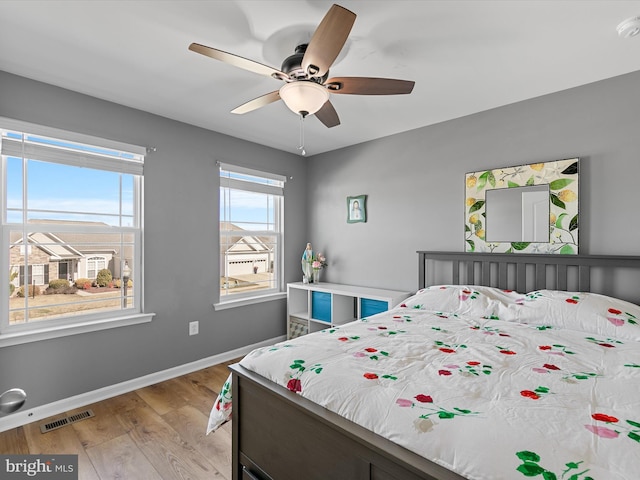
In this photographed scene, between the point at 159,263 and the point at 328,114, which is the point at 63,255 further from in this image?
the point at 328,114

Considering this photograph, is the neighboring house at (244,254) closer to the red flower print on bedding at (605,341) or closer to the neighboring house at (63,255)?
the neighboring house at (63,255)

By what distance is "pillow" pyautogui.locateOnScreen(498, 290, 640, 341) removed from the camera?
190cm

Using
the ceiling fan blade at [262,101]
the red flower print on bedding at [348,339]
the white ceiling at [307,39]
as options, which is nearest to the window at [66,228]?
the white ceiling at [307,39]

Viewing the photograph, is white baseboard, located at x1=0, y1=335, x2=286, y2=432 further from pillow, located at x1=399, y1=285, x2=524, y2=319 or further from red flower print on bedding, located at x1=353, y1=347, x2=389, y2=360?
pillow, located at x1=399, y1=285, x2=524, y2=319

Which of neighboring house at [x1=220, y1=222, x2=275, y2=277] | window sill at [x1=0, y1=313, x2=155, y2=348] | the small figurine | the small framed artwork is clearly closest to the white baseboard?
window sill at [x1=0, y1=313, x2=155, y2=348]

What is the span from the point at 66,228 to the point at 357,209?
105 inches

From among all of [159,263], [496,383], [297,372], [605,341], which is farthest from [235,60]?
[605,341]

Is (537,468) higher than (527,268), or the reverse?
(527,268)

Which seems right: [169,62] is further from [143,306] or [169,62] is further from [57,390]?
[57,390]

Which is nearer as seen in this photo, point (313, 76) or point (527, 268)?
point (313, 76)

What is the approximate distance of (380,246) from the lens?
3.60 meters

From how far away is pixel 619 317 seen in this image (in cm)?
194

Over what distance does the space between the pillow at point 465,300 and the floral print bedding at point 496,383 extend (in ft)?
0.29

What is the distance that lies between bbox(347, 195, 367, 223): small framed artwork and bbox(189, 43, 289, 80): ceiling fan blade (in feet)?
6.99
